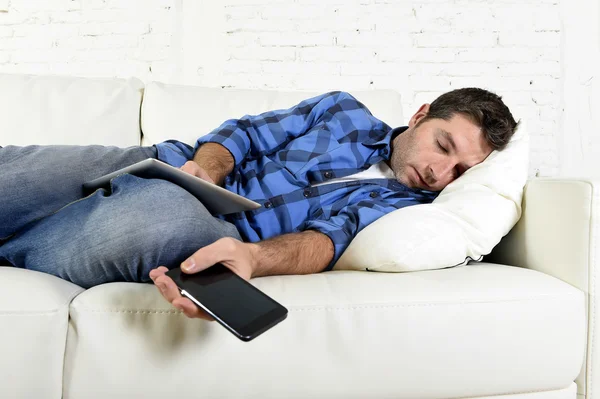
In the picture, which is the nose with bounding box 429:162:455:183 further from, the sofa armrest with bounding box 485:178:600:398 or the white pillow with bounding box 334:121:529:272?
the sofa armrest with bounding box 485:178:600:398

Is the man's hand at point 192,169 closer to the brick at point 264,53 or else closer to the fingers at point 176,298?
the fingers at point 176,298

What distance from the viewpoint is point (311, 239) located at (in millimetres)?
973

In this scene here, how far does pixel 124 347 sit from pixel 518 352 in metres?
0.66

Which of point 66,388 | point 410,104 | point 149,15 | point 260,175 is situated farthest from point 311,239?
point 149,15

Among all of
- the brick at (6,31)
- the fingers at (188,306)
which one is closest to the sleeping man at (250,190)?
the fingers at (188,306)

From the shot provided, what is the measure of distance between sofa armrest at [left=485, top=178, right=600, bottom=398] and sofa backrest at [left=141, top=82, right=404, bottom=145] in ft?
2.14

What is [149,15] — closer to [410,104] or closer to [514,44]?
[410,104]

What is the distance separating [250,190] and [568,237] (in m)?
0.73

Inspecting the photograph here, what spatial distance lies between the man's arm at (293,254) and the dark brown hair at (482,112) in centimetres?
55

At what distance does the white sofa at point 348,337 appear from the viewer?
2.39 ft

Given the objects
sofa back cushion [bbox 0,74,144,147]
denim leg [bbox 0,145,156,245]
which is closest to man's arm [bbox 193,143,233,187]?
denim leg [bbox 0,145,156,245]

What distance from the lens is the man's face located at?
124cm

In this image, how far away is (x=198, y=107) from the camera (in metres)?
1.51

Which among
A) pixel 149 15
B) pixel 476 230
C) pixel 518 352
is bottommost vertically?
pixel 518 352
